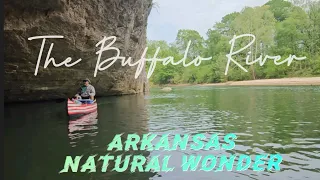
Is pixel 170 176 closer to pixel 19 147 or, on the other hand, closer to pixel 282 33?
pixel 19 147

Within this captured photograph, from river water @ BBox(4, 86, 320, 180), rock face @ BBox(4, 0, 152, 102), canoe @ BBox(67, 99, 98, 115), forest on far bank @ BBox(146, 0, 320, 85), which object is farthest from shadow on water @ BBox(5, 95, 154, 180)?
forest on far bank @ BBox(146, 0, 320, 85)

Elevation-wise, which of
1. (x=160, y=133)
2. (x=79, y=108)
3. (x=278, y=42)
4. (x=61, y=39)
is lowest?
(x=160, y=133)

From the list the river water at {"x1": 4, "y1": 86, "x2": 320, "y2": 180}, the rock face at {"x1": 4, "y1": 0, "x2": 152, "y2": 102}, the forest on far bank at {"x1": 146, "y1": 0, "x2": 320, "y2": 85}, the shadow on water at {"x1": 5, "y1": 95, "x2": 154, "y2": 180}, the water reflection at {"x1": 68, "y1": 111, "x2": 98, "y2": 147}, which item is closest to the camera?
the river water at {"x1": 4, "y1": 86, "x2": 320, "y2": 180}

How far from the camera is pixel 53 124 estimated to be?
11.1 metres

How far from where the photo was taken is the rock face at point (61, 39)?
1291 centimetres

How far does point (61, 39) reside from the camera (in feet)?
49.9

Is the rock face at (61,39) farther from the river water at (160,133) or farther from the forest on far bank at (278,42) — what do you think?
the forest on far bank at (278,42)

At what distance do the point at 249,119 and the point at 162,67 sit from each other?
58.9m

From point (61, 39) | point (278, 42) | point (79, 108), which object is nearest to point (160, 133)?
point (79, 108)

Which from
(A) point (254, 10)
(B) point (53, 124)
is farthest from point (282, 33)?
(B) point (53, 124)

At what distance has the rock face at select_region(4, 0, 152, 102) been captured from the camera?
→ 1291 centimetres

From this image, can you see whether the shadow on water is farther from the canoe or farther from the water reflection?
the canoe

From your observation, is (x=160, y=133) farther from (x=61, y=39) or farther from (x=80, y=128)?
(x=61, y=39)

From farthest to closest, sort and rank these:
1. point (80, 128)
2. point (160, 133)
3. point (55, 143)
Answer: point (80, 128) < point (160, 133) < point (55, 143)
